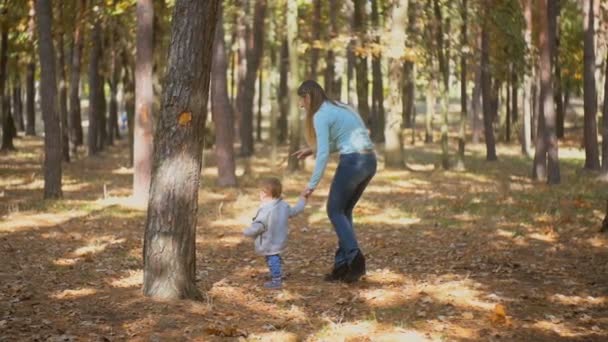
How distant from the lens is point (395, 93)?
24.1m

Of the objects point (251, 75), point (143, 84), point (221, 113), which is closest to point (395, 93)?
point (251, 75)

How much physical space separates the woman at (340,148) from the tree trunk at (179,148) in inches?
57.4

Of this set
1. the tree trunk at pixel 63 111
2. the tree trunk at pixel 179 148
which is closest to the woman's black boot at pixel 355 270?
the tree trunk at pixel 179 148

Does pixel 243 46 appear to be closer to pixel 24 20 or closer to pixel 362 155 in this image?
pixel 24 20

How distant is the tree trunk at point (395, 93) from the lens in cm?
2314

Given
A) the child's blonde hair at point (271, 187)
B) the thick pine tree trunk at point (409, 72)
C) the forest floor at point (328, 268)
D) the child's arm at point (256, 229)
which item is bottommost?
the forest floor at point (328, 268)

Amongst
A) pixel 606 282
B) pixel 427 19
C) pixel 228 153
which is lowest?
pixel 606 282

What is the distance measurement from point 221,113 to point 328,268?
371 inches

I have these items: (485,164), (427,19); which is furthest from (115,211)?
(485,164)

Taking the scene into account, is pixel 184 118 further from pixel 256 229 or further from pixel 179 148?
pixel 256 229

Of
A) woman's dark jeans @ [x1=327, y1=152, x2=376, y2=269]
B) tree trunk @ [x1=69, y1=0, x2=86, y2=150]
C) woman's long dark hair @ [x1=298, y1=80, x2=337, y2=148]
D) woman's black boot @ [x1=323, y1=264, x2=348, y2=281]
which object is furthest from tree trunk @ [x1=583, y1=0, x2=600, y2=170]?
woman's long dark hair @ [x1=298, y1=80, x2=337, y2=148]

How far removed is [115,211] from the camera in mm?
15312

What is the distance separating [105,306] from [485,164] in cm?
2186

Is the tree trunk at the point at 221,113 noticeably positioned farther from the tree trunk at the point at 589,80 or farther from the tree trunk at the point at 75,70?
the tree trunk at the point at 589,80
